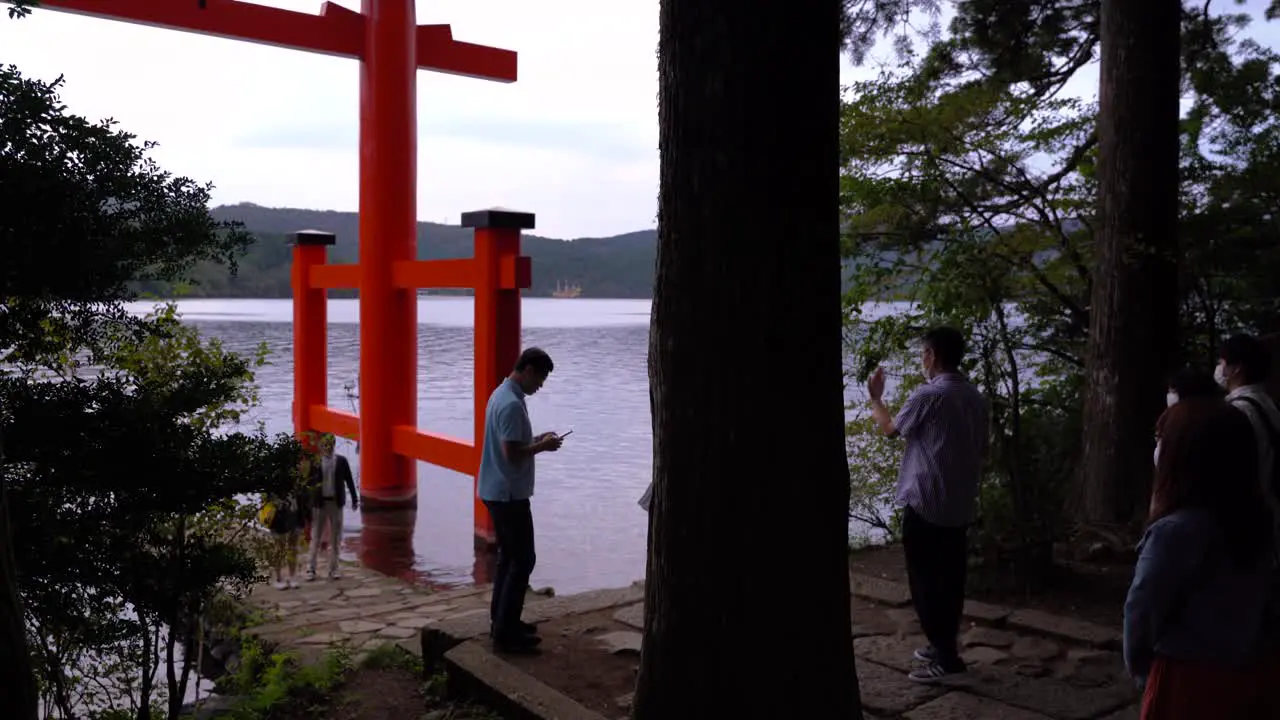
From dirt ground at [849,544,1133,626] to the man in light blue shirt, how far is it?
7.86 ft

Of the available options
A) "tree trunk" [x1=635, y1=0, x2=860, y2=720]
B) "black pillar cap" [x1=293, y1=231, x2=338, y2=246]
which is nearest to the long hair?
"tree trunk" [x1=635, y1=0, x2=860, y2=720]

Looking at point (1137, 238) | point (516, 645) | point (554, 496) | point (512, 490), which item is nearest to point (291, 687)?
point (516, 645)

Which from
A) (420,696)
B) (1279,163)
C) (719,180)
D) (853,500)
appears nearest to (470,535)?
(853,500)

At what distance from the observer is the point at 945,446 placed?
3959 millimetres

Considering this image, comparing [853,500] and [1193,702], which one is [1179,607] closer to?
Answer: [1193,702]

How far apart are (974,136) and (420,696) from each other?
245 inches

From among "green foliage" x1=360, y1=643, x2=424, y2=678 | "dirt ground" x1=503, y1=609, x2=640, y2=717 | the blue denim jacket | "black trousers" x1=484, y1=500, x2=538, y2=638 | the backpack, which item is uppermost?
the backpack

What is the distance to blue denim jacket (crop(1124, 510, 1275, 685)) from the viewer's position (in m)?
2.26

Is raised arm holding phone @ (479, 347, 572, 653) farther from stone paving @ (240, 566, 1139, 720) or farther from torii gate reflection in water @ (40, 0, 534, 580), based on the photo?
torii gate reflection in water @ (40, 0, 534, 580)

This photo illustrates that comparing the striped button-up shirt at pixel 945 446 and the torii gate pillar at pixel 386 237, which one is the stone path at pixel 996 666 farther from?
the torii gate pillar at pixel 386 237

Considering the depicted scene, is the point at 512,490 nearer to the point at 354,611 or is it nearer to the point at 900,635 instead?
the point at 900,635

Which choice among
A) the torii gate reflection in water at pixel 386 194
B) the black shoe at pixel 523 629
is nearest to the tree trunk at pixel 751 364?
the black shoe at pixel 523 629

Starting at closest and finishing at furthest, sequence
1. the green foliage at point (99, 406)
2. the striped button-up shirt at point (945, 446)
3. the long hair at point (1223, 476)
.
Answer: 1. the long hair at point (1223, 476)
2. the green foliage at point (99, 406)
3. the striped button-up shirt at point (945, 446)

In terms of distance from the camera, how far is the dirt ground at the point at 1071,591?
5.13 m
